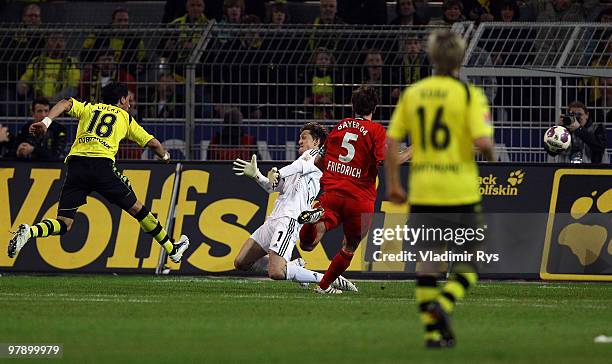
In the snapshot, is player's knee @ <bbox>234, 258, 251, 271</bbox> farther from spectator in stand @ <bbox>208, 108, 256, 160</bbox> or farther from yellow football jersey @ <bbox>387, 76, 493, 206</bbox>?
yellow football jersey @ <bbox>387, 76, 493, 206</bbox>

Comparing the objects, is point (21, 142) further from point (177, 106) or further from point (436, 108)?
point (436, 108)

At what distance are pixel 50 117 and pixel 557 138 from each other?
6036 millimetres

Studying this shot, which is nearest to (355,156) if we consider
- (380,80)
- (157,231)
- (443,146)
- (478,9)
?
(157,231)

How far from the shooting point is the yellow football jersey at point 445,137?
29.3ft

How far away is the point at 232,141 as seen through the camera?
57.3 feet

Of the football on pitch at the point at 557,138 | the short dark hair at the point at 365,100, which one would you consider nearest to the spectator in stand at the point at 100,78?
the short dark hair at the point at 365,100

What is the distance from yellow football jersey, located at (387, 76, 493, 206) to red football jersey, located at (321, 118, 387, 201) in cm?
440

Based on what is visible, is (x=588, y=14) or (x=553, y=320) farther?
(x=588, y=14)

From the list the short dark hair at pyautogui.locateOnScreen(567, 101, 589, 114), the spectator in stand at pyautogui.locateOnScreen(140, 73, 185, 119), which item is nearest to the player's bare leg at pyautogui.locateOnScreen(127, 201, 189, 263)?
the spectator in stand at pyautogui.locateOnScreen(140, 73, 185, 119)

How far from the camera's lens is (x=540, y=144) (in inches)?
675

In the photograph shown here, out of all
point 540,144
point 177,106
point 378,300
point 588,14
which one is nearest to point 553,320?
point 378,300

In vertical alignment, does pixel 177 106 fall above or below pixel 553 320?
above

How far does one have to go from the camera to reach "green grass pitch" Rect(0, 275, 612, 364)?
339 inches

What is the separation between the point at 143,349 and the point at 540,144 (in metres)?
9.39
